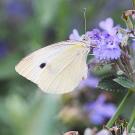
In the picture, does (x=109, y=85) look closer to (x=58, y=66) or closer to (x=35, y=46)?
(x=58, y=66)

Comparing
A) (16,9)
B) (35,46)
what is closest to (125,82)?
(35,46)

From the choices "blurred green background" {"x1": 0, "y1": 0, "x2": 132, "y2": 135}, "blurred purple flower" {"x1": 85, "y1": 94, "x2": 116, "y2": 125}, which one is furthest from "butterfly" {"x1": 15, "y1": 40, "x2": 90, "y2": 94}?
"blurred purple flower" {"x1": 85, "y1": 94, "x2": 116, "y2": 125}

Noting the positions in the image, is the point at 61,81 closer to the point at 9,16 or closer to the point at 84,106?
the point at 84,106

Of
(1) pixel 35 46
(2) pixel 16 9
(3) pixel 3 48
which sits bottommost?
(1) pixel 35 46

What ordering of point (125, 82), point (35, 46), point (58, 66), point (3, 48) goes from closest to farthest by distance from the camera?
point (125, 82) → point (58, 66) → point (35, 46) → point (3, 48)

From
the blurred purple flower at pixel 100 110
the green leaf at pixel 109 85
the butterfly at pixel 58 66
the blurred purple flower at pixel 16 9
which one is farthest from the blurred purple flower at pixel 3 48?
the green leaf at pixel 109 85

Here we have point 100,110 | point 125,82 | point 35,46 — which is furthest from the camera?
point 35,46
